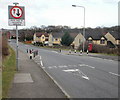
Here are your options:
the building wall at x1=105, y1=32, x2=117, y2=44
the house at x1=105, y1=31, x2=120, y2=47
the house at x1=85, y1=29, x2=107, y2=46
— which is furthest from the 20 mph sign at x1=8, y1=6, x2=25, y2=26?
the building wall at x1=105, y1=32, x2=117, y2=44

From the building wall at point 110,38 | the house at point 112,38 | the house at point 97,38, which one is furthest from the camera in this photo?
the building wall at point 110,38

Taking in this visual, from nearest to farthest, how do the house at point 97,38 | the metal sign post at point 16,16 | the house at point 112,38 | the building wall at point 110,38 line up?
the metal sign post at point 16,16 < the house at point 97,38 < the house at point 112,38 < the building wall at point 110,38

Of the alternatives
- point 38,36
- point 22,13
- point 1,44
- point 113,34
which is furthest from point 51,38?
point 22,13

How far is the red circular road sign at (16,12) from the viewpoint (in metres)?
11.4

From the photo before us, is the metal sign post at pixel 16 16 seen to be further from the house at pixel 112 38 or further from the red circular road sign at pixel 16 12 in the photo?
the house at pixel 112 38

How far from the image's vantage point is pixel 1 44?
20.5 metres

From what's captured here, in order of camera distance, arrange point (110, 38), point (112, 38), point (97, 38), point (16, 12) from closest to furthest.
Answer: point (16, 12), point (97, 38), point (112, 38), point (110, 38)

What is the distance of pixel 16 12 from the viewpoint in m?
11.5

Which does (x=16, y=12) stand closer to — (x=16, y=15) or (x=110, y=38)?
(x=16, y=15)

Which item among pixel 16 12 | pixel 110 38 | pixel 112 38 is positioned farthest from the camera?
pixel 110 38

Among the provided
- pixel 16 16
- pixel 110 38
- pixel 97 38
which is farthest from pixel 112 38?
pixel 16 16

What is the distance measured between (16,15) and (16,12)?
0.17 metres

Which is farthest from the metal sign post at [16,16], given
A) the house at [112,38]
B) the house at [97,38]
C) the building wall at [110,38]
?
the building wall at [110,38]

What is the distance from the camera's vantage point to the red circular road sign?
1135 cm
